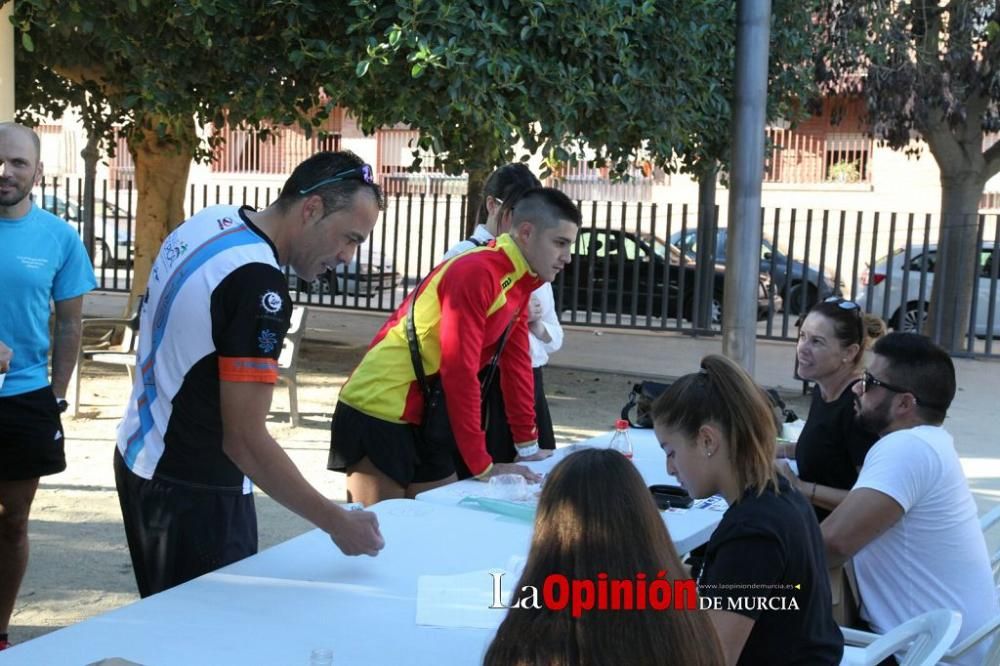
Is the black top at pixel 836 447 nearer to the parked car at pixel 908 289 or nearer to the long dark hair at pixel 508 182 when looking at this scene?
the long dark hair at pixel 508 182

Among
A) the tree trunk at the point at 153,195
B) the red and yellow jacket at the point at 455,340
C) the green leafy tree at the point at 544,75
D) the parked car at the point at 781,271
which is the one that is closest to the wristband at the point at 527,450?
the red and yellow jacket at the point at 455,340

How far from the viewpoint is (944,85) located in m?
14.1

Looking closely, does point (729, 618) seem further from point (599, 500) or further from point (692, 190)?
point (692, 190)

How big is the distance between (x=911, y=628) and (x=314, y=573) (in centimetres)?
154

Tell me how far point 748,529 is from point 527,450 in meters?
2.11

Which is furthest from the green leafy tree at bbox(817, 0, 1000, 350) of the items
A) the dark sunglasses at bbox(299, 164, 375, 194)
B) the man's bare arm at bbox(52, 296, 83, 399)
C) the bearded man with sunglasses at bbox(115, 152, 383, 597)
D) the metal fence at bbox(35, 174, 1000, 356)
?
the bearded man with sunglasses at bbox(115, 152, 383, 597)

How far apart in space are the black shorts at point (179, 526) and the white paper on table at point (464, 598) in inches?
20.0

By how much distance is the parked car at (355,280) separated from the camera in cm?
1571

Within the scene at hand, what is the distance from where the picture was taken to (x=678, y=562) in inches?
75.2

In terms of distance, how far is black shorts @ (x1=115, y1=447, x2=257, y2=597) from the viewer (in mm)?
2943

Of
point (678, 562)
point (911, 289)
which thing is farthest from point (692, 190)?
point (678, 562)

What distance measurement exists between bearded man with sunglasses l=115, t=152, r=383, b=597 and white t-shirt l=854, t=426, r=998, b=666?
1.45 meters

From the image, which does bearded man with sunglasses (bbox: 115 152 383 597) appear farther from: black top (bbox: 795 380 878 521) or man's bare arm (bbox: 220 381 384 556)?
black top (bbox: 795 380 878 521)

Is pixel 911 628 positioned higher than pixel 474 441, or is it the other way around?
pixel 474 441
